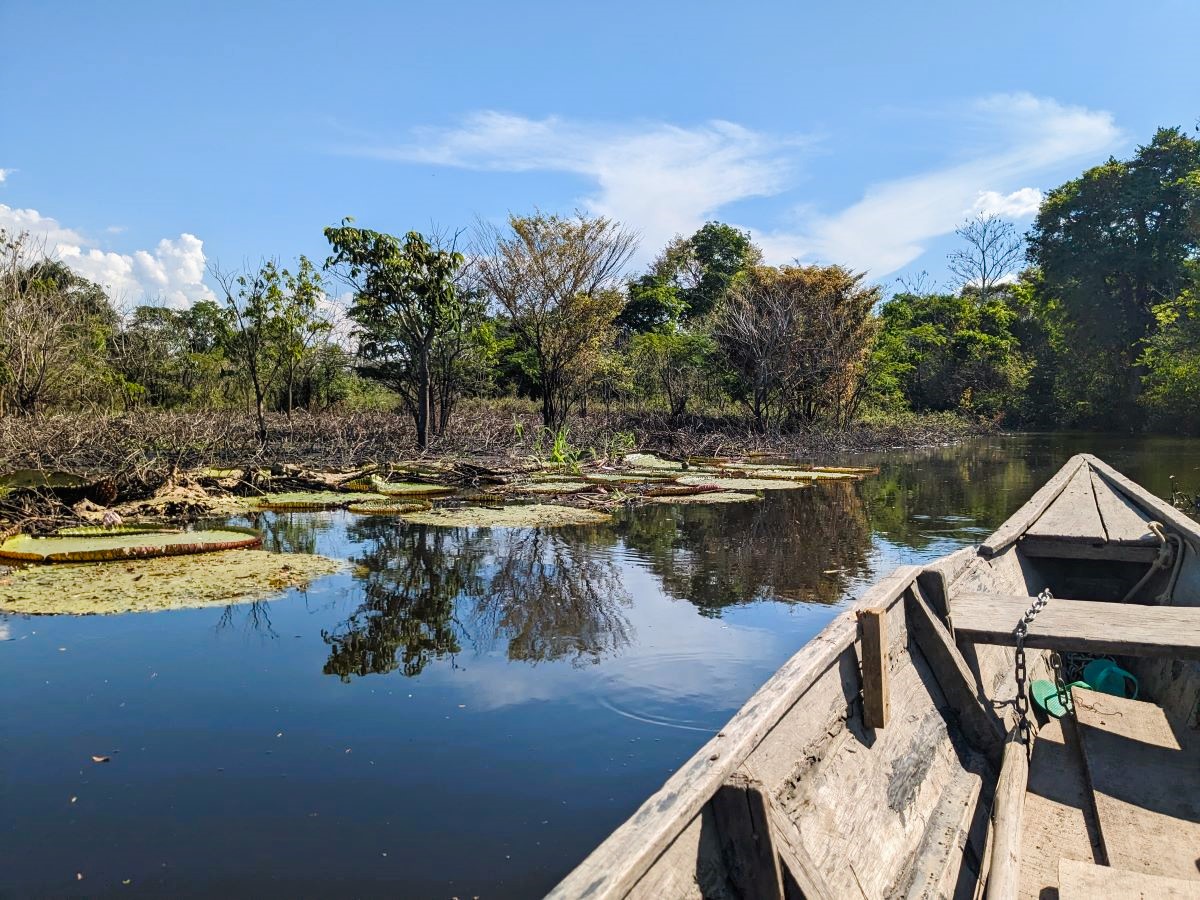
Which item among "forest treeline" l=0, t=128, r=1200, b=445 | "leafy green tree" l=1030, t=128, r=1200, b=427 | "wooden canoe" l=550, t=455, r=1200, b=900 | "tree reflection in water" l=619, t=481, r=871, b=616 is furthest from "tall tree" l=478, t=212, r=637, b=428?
"leafy green tree" l=1030, t=128, r=1200, b=427

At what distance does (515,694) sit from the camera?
13.3 feet

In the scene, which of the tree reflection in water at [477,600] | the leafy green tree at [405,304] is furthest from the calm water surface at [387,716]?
the leafy green tree at [405,304]

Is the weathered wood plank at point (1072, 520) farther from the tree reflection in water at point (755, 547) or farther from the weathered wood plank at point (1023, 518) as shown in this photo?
the tree reflection in water at point (755, 547)

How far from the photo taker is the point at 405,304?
1495 centimetres

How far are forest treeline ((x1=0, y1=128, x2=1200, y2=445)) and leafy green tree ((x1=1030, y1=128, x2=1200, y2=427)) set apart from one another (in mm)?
68

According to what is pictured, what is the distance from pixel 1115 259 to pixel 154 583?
33.7 m

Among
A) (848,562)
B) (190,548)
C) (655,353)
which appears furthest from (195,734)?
(655,353)

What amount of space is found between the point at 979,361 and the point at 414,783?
35.4m

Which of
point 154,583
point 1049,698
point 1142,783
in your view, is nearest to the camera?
point 1142,783

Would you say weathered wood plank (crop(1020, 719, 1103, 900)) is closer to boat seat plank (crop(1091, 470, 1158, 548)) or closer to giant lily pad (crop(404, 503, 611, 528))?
boat seat plank (crop(1091, 470, 1158, 548))

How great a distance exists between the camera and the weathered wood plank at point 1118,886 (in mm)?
2066

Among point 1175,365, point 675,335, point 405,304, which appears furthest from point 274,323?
point 1175,365

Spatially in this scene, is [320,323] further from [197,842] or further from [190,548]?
[197,842]

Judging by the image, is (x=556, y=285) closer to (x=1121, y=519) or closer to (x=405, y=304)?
(x=405, y=304)
